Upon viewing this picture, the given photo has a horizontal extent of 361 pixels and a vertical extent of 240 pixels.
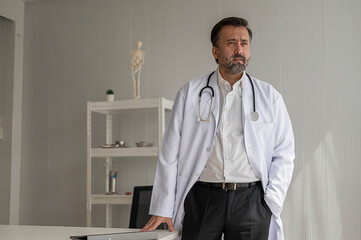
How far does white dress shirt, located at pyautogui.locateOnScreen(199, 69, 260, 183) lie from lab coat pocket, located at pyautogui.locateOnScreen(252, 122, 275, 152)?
0.07 meters

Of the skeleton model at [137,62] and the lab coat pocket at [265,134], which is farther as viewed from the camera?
the skeleton model at [137,62]

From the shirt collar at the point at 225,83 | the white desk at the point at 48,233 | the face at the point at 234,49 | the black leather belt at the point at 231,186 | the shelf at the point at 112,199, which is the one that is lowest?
the shelf at the point at 112,199

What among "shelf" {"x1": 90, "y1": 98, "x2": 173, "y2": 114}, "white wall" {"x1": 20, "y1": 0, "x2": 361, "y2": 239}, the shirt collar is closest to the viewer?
the shirt collar

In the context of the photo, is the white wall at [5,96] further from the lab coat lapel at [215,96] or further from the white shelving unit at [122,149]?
the lab coat lapel at [215,96]

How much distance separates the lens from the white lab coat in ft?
6.37

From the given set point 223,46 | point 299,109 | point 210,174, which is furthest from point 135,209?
point 299,109

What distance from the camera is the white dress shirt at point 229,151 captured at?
6.31ft

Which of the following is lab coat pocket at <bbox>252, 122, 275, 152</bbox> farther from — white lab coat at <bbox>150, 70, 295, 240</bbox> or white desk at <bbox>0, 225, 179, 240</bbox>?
white desk at <bbox>0, 225, 179, 240</bbox>

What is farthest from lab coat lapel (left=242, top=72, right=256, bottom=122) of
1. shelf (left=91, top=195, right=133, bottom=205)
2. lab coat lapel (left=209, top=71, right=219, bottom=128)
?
shelf (left=91, top=195, right=133, bottom=205)

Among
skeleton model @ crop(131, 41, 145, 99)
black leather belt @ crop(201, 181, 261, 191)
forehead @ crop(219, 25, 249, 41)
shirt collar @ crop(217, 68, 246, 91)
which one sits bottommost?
black leather belt @ crop(201, 181, 261, 191)

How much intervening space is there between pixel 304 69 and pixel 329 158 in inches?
31.0

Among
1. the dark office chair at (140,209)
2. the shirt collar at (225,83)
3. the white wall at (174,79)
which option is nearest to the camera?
the shirt collar at (225,83)

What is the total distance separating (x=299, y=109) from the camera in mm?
3826

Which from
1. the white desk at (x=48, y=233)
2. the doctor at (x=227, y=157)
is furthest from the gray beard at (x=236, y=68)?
the white desk at (x=48, y=233)
